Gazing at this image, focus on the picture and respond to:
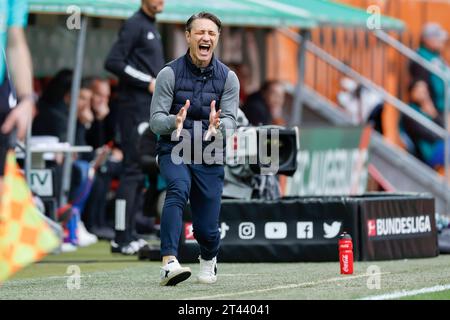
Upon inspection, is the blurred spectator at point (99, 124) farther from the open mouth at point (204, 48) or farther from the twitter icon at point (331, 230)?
the open mouth at point (204, 48)

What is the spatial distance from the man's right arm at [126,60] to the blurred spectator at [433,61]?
9.55 m

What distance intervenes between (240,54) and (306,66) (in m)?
1.30

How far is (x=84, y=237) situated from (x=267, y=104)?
441 cm

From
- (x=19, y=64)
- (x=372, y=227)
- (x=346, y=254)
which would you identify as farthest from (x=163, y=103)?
(x=372, y=227)

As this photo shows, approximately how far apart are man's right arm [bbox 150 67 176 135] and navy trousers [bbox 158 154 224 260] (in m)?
0.24

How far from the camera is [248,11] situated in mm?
17141

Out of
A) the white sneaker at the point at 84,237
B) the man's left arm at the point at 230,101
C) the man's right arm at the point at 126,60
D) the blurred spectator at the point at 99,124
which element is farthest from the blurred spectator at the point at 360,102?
the man's left arm at the point at 230,101

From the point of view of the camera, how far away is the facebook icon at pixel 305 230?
1196 centimetres

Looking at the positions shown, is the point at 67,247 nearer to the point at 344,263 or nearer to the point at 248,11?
the point at 248,11

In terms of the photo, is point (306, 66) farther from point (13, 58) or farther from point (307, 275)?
point (13, 58)

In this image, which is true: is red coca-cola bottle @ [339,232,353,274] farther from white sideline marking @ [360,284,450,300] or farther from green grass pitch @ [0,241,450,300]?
white sideline marking @ [360,284,450,300]

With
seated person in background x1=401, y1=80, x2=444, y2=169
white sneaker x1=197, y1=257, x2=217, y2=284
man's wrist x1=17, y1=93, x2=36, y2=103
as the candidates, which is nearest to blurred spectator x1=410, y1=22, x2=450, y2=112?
seated person in background x1=401, y1=80, x2=444, y2=169

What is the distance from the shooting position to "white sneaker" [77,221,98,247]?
15023 mm

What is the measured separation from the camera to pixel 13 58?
753cm
